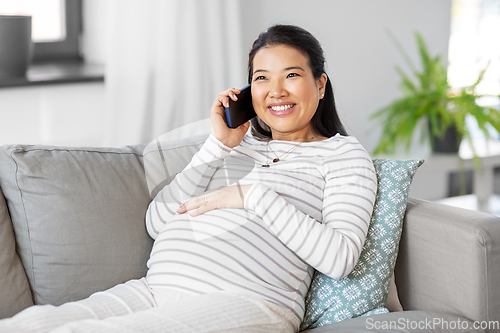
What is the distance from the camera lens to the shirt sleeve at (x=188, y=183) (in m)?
1.39

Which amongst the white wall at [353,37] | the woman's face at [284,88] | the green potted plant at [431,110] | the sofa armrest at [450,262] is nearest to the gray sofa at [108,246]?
the sofa armrest at [450,262]

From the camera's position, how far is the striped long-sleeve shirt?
1221 millimetres

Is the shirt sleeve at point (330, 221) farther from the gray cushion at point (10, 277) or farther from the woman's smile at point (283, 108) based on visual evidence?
the gray cushion at point (10, 277)

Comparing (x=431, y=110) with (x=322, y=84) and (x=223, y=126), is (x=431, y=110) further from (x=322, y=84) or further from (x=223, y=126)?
(x=223, y=126)

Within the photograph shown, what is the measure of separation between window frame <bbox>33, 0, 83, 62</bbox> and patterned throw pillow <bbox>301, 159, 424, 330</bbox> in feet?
5.16

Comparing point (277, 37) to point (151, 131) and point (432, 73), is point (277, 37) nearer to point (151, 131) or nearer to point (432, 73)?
point (151, 131)

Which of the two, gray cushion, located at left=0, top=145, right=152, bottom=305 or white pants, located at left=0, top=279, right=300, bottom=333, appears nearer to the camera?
white pants, located at left=0, top=279, right=300, bottom=333

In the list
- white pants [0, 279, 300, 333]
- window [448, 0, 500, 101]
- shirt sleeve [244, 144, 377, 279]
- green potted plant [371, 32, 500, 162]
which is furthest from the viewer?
window [448, 0, 500, 101]

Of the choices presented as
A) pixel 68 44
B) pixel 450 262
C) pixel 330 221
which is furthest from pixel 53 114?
pixel 450 262

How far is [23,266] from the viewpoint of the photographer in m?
1.32

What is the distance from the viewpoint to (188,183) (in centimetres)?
143

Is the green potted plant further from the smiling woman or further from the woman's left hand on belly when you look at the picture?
the woman's left hand on belly

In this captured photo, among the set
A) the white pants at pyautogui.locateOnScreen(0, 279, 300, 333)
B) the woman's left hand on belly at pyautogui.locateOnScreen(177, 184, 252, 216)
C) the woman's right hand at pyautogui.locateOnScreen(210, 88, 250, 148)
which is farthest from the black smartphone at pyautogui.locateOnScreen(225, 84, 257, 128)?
the white pants at pyautogui.locateOnScreen(0, 279, 300, 333)

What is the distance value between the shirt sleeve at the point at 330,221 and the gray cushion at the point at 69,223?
339 millimetres
